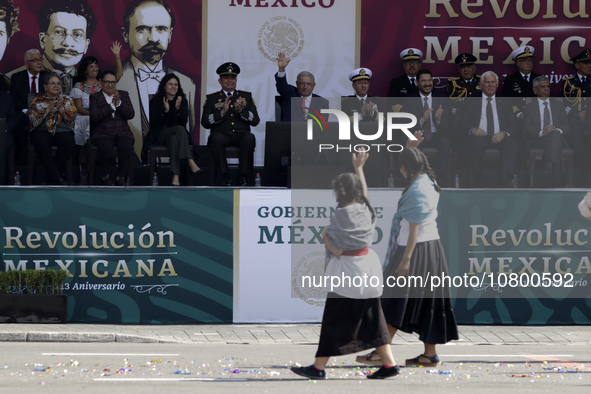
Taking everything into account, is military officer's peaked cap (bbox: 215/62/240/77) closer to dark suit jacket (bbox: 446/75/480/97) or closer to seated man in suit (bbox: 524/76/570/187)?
dark suit jacket (bbox: 446/75/480/97)

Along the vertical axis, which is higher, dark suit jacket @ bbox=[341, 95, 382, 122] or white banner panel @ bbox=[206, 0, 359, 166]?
white banner panel @ bbox=[206, 0, 359, 166]

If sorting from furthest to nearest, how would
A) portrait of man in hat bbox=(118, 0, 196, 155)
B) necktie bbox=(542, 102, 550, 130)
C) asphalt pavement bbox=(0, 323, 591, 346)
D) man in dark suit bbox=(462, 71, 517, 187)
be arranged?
portrait of man in hat bbox=(118, 0, 196, 155) → necktie bbox=(542, 102, 550, 130) → man in dark suit bbox=(462, 71, 517, 187) → asphalt pavement bbox=(0, 323, 591, 346)

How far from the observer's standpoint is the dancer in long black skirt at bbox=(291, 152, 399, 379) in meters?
6.71

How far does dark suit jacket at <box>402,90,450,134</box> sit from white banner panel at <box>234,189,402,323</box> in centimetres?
150

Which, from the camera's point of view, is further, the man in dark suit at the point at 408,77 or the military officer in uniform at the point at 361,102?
the man in dark suit at the point at 408,77

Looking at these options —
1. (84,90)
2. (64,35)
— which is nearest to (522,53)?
(84,90)

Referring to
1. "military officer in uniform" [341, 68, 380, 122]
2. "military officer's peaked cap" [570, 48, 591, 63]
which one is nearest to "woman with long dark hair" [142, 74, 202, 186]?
"military officer in uniform" [341, 68, 380, 122]

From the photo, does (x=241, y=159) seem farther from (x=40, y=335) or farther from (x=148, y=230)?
(x=40, y=335)

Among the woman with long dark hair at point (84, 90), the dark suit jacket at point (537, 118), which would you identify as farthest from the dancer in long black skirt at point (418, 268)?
the woman with long dark hair at point (84, 90)

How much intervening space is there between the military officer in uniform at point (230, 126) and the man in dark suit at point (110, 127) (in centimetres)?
122

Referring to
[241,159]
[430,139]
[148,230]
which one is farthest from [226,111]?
[430,139]

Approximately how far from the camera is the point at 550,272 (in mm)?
10812

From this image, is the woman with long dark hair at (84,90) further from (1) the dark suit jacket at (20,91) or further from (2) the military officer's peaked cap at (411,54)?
(2) the military officer's peaked cap at (411,54)

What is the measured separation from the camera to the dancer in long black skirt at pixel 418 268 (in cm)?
738
